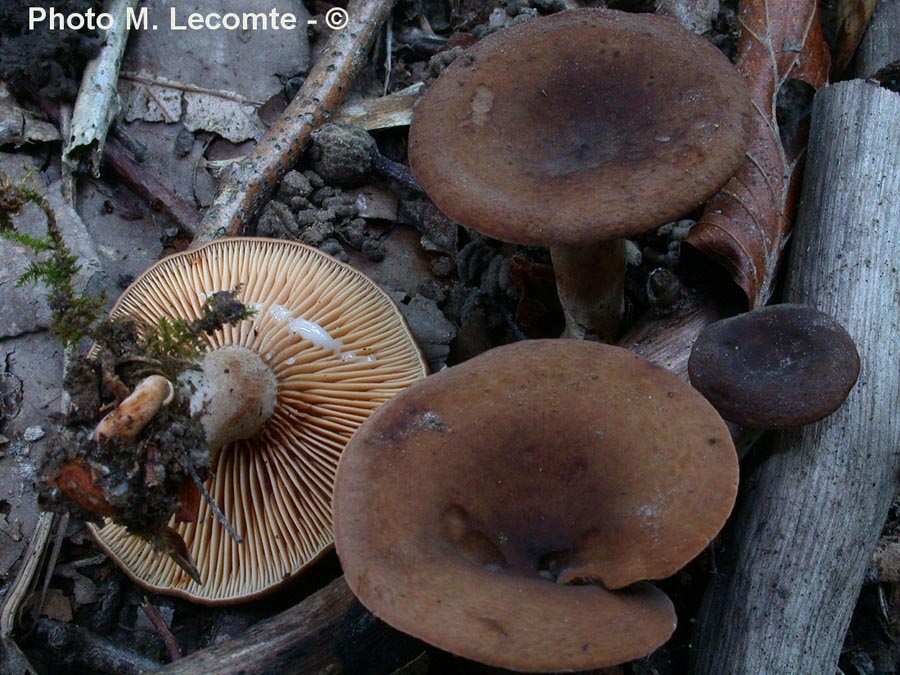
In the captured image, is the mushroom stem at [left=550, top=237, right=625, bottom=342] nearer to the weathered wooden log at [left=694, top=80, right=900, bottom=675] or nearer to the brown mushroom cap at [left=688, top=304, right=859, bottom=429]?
the brown mushroom cap at [left=688, top=304, right=859, bottom=429]

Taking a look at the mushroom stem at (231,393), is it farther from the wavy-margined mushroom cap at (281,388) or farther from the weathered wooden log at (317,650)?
the weathered wooden log at (317,650)

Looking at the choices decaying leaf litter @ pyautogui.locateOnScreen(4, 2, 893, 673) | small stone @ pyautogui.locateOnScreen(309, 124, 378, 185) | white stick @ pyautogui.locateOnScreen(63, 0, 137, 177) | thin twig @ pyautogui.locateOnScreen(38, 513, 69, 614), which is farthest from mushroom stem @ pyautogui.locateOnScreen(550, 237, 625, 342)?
white stick @ pyautogui.locateOnScreen(63, 0, 137, 177)

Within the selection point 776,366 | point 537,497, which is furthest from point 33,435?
point 776,366

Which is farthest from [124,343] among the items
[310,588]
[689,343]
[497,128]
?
[689,343]

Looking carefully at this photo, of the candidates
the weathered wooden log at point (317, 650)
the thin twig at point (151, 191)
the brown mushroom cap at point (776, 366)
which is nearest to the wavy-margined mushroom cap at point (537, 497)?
the brown mushroom cap at point (776, 366)

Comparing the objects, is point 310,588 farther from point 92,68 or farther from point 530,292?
point 92,68
